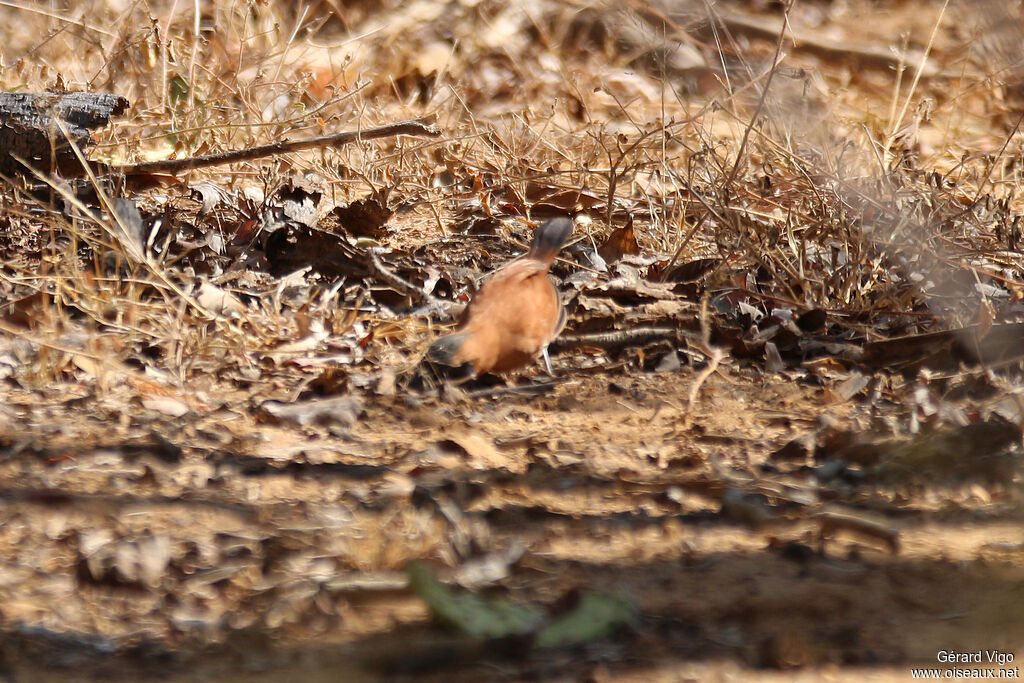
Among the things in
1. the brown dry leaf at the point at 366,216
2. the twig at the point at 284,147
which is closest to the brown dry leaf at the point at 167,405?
the twig at the point at 284,147

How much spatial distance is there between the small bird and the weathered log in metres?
1.15

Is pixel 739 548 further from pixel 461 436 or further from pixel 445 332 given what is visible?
pixel 445 332

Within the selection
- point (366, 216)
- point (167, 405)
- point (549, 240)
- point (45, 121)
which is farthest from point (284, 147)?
point (167, 405)

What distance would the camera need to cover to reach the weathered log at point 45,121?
2588mm

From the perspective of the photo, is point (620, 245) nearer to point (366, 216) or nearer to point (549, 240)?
point (549, 240)

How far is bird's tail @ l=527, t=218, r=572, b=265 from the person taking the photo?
2455 millimetres

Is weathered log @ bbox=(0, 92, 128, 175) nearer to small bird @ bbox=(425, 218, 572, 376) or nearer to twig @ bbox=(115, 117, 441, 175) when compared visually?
twig @ bbox=(115, 117, 441, 175)

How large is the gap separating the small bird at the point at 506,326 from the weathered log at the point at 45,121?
1.15 meters

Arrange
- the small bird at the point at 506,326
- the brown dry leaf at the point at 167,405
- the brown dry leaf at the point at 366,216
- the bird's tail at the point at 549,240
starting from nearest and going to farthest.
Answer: the brown dry leaf at the point at 167,405 < the small bird at the point at 506,326 < the bird's tail at the point at 549,240 < the brown dry leaf at the point at 366,216

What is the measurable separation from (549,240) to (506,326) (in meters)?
0.35

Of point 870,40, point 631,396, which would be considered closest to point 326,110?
point 631,396

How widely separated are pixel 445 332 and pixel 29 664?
4.24ft

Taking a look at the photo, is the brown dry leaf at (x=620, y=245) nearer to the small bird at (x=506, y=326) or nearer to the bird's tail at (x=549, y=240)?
the bird's tail at (x=549, y=240)

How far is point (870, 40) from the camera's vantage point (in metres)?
6.12
